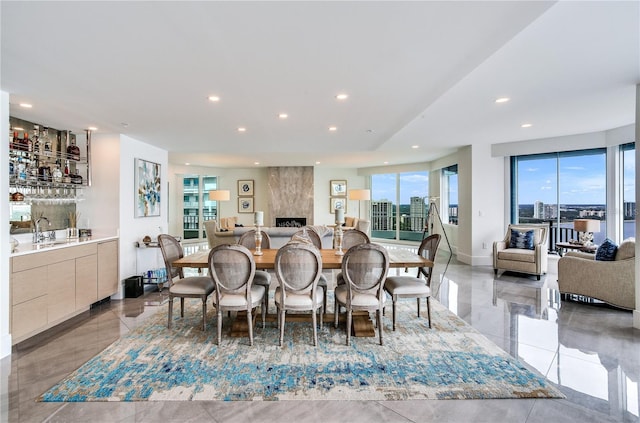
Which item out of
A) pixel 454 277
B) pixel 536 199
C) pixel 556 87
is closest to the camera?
pixel 556 87

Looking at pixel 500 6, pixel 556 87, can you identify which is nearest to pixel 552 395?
pixel 500 6

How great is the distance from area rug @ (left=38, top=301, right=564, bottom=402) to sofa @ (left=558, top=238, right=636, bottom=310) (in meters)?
2.07

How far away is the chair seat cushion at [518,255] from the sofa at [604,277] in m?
1.09

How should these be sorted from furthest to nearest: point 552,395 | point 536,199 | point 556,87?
point 536,199, point 556,87, point 552,395

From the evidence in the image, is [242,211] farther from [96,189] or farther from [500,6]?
[500,6]

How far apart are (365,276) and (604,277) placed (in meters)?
3.32

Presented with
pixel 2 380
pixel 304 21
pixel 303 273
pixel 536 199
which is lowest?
pixel 2 380

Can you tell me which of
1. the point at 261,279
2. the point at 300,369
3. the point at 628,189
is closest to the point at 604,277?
the point at 628,189

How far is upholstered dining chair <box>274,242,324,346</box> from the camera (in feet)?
9.23

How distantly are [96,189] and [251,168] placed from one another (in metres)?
6.75

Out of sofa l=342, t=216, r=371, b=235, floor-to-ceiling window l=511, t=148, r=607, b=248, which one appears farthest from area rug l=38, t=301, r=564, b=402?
sofa l=342, t=216, r=371, b=235

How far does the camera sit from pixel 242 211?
11.3m

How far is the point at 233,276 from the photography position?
289cm

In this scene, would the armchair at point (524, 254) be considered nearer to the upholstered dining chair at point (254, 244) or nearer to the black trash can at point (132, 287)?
the upholstered dining chair at point (254, 244)
